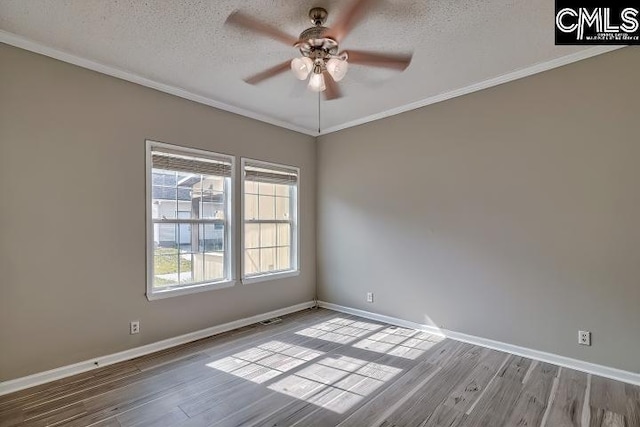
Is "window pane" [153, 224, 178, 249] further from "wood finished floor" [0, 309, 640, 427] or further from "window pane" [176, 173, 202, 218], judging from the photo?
"wood finished floor" [0, 309, 640, 427]

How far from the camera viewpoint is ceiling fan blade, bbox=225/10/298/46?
2.25 m

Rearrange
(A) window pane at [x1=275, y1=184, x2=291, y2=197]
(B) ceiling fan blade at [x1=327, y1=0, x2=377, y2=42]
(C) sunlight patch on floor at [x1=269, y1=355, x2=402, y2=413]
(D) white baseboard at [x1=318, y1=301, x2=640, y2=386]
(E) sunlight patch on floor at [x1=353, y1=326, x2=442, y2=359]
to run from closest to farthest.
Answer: (B) ceiling fan blade at [x1=327, y1=0, x2=377, y2=42] → (C) sunlight patch on floor at [x1=269, y1=355, x2=402, y2=413] → (D) white baseboard at [x1=318, y1=301, x2=640, y2=386] → (E) sunlight patch on floor at [x1=353, y1=326, x2=442, y2=359] → (A) window pane at [x1=275, y1=184, x2=291, y2=197]

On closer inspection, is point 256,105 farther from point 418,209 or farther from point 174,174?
point 418,209

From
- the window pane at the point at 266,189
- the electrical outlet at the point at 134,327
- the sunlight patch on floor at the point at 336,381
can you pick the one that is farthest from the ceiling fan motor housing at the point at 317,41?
the electrical outlet at the point at 134,327

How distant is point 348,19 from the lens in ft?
7.38

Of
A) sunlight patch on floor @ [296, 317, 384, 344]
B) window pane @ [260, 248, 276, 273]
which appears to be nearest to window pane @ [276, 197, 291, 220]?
window pane @ [260, 248, 276, 273]

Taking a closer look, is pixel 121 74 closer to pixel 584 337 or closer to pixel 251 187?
pixel 251 187

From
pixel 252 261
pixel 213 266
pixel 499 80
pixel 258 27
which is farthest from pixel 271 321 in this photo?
pixel 499 80

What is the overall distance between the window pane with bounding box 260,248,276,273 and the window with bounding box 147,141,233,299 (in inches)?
21.3

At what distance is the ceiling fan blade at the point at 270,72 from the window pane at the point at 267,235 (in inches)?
78.8

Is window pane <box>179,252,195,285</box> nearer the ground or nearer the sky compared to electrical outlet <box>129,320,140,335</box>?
nearer the sky

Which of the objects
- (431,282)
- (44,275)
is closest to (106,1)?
(44,275)

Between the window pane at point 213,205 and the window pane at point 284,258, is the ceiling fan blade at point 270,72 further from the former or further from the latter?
the window pane at point 284,258

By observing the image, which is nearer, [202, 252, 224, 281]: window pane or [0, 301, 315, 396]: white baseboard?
[0, 301, 315, 396]: white baseboard
